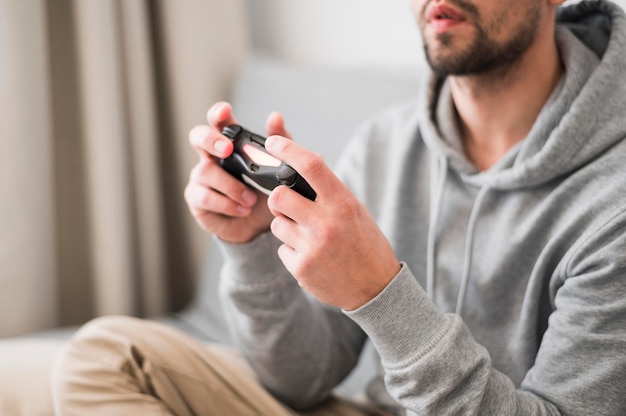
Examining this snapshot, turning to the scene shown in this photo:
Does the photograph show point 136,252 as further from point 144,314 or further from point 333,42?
point 333,42

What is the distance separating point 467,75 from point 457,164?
0.41ft

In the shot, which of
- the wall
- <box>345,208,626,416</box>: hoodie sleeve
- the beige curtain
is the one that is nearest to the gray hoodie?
<box>345,208,626,416</box>: hoodie sleeve

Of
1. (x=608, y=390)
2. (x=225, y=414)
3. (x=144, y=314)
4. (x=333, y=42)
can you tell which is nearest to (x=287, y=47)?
(x=333, y=42)

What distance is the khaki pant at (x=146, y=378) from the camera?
95 cm

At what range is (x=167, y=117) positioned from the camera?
72.8 inches

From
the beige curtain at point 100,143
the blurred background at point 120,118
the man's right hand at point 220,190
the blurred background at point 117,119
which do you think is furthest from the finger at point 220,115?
the beige curtain at point 100,143

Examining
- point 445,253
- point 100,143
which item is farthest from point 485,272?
point 100,143

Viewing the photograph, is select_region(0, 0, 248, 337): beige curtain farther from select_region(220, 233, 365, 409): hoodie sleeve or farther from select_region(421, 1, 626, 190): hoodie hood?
select_region(421, 1, 626, 190): hoodie hood

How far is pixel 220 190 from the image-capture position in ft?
3.08

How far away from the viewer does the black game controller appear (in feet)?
2.49

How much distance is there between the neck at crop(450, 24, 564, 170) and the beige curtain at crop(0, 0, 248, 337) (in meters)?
0.90

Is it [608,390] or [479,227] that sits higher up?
[479,227]

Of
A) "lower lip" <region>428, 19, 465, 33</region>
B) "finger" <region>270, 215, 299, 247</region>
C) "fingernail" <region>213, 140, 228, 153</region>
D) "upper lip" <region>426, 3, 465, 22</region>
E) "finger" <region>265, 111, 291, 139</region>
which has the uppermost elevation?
"upper lip" <region>426, 3, 465, 22</region>

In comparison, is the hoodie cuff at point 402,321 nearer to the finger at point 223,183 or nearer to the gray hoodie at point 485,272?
the gray hoodie at point 485,272
